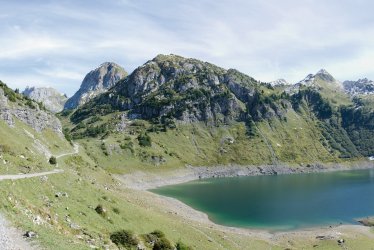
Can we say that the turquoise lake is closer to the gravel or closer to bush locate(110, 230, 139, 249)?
bush locate(110, 230, 139, 249)

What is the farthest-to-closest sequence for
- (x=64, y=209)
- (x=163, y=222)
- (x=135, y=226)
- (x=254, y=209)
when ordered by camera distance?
(x=254, y=209) < (x=163, y=222) < (x=135, y=226) < (x=64, y=209)

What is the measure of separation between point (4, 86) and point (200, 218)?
7961 centimetres

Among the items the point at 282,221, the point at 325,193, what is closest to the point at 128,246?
the point at 282,221

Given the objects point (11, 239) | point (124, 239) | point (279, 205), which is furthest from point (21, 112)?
point (279, 205)

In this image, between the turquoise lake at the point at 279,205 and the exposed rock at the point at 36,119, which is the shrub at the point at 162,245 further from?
the exposed rock at the point at 36,119

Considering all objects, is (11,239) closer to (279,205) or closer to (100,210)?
(100,210)

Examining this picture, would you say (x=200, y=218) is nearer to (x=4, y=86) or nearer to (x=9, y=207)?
(x=4, y=86)

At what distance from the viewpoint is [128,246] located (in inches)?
2039

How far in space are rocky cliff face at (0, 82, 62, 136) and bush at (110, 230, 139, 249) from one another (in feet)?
203

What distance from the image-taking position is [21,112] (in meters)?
119

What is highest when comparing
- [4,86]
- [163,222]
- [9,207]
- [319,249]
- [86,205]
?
[4,86]

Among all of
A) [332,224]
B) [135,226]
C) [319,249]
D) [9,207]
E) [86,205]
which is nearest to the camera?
[9,207]

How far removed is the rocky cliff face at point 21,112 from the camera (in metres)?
104

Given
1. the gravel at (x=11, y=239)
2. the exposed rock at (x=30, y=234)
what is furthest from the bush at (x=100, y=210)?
the exposed rock at (x=30, y=234)
